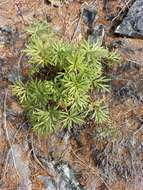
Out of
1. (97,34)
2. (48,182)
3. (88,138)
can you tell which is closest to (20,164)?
(48,182)

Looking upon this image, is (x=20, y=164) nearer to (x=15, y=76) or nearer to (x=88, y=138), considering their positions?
(x=88, y=138)

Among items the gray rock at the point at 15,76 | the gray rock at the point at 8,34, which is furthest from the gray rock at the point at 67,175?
the gray rock at the point at 8,34

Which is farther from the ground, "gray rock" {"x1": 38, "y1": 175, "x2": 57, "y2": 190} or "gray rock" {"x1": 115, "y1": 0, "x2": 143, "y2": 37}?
"gray rock" {"x1": 115, "y1": 0, "x2": 143, "y2": 37}

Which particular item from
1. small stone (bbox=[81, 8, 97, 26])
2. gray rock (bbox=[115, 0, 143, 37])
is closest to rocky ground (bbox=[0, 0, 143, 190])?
gray rock (bbox=[115, 0, 143, 37])

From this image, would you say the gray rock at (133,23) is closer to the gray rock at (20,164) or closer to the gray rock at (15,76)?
the gray rock at (15,76)

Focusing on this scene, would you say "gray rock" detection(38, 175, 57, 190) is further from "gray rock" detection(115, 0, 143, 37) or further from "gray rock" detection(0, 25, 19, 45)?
"gray rock" detection(115, 0, 143, 37)

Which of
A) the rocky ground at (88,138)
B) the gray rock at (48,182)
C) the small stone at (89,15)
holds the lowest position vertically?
the gray rock at (48,182)
